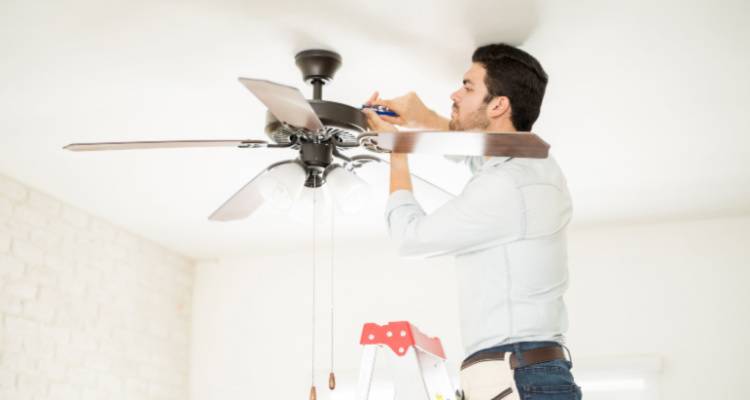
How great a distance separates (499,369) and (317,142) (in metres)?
0.90

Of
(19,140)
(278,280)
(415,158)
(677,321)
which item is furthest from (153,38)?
(677,321)

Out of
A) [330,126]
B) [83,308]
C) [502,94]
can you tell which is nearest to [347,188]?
[330,126]

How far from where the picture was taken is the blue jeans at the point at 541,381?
4.77ft

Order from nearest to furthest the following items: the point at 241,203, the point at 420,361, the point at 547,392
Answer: the point at 547,392
the point at 420,361
the point at 241,203

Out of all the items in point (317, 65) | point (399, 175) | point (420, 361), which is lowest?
point (420, 361)

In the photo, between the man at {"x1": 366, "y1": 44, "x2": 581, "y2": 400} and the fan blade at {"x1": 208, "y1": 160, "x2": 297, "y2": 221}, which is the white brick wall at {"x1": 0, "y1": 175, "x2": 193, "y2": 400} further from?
the man at {"x1": 366, "y1": 44, "x2": 581, "y2": 400}

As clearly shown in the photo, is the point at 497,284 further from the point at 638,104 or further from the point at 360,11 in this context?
the point at 638,104

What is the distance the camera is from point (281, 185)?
1963 millimetres

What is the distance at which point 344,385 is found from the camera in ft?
13.2

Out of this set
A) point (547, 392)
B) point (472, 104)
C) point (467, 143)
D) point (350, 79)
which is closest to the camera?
point (547, 392)

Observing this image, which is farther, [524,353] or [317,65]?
[317,65]

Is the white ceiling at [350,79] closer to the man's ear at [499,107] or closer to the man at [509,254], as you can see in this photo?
the man's ear at [499,107]

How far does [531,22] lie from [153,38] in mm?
1095

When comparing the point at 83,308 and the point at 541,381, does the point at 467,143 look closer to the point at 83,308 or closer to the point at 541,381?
the point at 541,381
